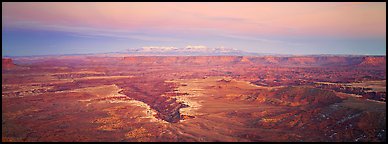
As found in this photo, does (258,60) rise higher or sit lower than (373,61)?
higher

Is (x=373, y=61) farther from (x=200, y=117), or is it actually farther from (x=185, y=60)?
(x=200, y=117)

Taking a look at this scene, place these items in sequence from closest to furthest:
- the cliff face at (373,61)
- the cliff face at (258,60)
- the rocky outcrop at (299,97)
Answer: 1. the rocky outcrop at (299,97)
2. the cliff face at (373,61)
3. the cliff face at (258,60)

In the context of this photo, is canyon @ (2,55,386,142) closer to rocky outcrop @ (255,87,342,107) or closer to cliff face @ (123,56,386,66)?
rocky outcrop @ (255,87,342,107)

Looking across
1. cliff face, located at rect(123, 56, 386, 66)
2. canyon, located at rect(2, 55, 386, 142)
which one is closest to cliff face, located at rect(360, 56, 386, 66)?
cliff face, located at rect(123, 56, 386, 66)

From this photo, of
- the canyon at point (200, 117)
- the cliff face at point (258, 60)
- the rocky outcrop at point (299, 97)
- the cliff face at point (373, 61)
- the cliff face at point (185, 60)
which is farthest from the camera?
the cliff face at point (185, 60)

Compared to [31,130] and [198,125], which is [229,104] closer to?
[198,125]

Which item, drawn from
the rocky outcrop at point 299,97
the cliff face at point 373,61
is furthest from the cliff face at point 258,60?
the rocky outcrop at point 299,97

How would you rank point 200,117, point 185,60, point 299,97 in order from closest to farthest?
point 200,117, point 299,97, point 185,60

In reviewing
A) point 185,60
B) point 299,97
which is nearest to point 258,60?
point 185,60

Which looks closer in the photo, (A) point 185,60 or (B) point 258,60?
(B) point 258,60

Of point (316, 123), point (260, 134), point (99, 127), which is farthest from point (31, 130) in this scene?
point (316, 123)

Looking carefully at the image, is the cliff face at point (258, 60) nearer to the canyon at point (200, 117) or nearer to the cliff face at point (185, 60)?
the cliff face at point (185, 60)
